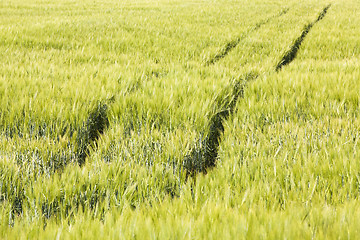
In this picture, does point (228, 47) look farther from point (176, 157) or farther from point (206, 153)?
point (176, 157)

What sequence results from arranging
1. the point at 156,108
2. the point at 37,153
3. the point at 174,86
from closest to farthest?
1. the point at 37,153
2. the point at 156,108
3. the point at 174,86

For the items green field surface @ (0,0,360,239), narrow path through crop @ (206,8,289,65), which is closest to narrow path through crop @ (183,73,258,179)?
green field surface @ (0,0,360,239)

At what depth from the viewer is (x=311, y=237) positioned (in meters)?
0.68

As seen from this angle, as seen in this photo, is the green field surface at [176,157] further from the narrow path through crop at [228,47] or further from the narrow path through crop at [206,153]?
the narrow path through crop at [228,47]

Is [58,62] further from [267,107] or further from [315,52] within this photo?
[315,52]

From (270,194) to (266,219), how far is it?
0.28 meters

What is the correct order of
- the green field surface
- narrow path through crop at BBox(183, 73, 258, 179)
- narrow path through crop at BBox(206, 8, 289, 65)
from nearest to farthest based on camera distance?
the green field surface < narrow path through crop at BBox(183, 73, 258, 179) < narrow path through crop at BBox(206, 8, 289, 65)

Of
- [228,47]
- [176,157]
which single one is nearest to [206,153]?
[176,157]

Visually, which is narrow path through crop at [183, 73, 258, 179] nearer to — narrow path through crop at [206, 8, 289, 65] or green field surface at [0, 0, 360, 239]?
green field surface at [0, 0, 360, 239]

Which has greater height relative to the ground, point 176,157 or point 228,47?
point 228,47

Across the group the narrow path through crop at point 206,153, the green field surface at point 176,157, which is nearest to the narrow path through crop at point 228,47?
the green field surface at point 176,157

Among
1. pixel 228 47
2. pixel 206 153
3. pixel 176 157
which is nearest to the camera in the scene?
pixel 176 157

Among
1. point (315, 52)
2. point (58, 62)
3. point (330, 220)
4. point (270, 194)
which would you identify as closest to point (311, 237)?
A: point (330, 220)

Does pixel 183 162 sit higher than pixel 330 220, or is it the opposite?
pixel 330 220
